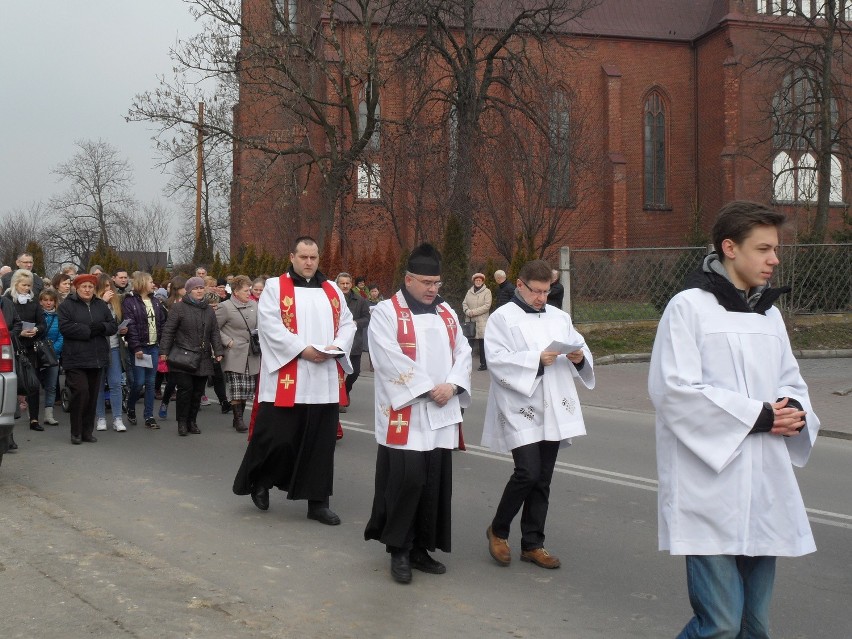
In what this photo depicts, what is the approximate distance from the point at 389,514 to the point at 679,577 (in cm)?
171

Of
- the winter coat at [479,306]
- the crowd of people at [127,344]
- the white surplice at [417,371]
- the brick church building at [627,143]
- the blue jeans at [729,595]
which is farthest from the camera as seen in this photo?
the brick church building at [627,143]

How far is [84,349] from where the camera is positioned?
1087cm

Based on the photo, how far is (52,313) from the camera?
1291 centimetres

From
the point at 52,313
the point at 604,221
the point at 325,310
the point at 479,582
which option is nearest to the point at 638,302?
the point at 52,313

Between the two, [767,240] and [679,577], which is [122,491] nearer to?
[679,577]

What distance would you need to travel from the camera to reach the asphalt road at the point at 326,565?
200 inches

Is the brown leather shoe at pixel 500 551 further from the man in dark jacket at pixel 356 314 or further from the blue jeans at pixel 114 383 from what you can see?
the man in dark jacket at pixel 356 314

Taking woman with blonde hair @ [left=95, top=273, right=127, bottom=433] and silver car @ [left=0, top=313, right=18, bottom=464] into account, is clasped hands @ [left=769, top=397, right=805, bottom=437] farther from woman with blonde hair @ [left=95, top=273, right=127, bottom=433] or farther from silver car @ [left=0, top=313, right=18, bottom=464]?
woman with blonde hair @ [left=95, top=273, right=127, bottom=433]

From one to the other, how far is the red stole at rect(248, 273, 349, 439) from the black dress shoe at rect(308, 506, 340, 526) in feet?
2.52

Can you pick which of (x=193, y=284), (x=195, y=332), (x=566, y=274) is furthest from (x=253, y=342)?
(x=566, y=274)

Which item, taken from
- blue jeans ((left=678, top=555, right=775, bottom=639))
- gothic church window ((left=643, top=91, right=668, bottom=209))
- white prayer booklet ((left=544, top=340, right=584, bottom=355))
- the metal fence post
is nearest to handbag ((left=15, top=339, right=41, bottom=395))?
white prayer booklet ((left=544, top=340, right=584, bottom=355))

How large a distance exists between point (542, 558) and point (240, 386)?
655 centimetres

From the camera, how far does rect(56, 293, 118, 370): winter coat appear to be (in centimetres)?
1083

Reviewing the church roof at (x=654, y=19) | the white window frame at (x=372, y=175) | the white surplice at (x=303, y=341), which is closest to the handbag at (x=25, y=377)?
the white surplice at (x=303, y=341)
